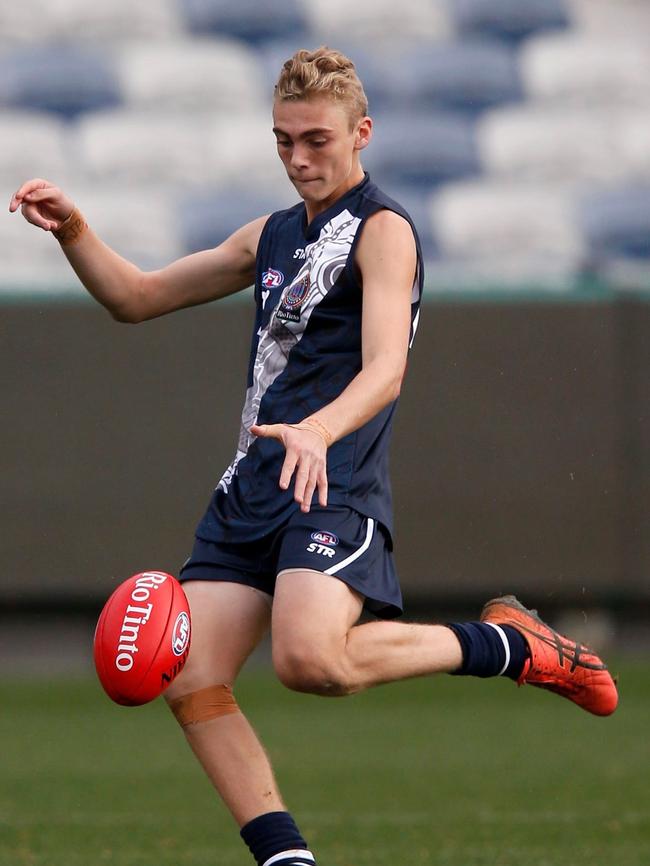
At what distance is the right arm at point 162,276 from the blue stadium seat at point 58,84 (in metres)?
9.24

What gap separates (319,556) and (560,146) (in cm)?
971

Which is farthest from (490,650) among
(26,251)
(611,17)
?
(611,17)

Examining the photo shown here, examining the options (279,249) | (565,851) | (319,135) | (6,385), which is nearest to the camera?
(319,135)

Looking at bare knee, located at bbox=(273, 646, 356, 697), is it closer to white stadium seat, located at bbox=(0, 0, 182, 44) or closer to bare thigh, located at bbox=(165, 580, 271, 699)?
bare thigh, located at bbox=(165, 580, 271, 699)

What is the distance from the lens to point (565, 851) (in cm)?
529

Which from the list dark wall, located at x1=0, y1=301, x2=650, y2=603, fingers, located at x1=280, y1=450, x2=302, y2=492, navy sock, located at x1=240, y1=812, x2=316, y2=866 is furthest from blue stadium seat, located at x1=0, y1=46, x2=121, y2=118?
fingers, located at x1=280, y1=450, x2=302, y2=492

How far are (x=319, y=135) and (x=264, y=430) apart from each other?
0.90 m

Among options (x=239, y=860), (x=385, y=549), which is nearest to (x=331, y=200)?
(x=385, y=549)

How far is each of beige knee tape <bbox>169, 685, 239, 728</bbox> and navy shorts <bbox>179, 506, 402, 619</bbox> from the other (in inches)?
11.0

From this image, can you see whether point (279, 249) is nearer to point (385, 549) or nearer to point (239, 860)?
point (385, 549)

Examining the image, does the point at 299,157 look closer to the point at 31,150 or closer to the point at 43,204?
the point at 43,204

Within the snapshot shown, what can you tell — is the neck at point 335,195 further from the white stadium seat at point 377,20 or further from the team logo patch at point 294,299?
A: the white stadium seat at point 377,20

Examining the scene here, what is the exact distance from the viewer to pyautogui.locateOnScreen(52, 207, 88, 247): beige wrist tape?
14.7 ft

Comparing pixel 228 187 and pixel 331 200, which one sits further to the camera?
pixel 228 187
